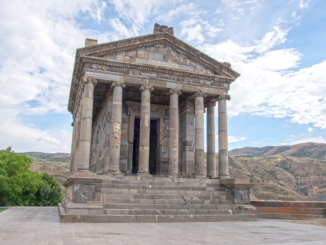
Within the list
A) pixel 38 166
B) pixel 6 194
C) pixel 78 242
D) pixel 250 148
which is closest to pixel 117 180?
pixel 78 242

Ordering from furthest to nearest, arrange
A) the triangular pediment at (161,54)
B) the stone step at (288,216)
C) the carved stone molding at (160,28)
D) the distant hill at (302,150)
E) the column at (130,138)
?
1. the distant hill at (302,150)
2. the column at (130,138)
3. the carved stone molding at (160,28)
4. the triangular pediment at (161,54)
5. the stone step at (288,216)

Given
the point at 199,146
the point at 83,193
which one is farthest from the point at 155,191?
the point at 199,146

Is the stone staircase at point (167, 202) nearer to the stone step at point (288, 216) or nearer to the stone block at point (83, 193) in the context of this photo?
the stone block at point (83, 193)

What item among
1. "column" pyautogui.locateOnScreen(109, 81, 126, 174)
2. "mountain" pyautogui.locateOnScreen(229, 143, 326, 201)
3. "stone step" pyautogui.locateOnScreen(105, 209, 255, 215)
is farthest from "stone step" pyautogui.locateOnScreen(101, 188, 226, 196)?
"mountain" pyautogui.locateOnScreen(229, 143, 326, 201)

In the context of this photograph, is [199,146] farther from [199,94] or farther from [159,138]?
[159,138]

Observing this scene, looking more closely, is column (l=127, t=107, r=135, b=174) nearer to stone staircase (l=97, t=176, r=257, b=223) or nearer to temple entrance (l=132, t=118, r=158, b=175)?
temple entrance (l=132, t=118, r=158, b=175)

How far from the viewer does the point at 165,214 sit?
12.5 metres

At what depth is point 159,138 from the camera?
21781mm

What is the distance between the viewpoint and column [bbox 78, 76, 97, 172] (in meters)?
15.6

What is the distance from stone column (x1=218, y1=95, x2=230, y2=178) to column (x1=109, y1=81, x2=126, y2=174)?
698cm

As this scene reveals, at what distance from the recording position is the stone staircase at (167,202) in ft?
40.0

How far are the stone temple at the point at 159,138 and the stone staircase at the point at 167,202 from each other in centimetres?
4

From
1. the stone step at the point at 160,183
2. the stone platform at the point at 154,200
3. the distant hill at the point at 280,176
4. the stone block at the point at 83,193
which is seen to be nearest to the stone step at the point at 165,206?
the stone platform at the point at 154,200

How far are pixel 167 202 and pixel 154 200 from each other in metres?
0.65
